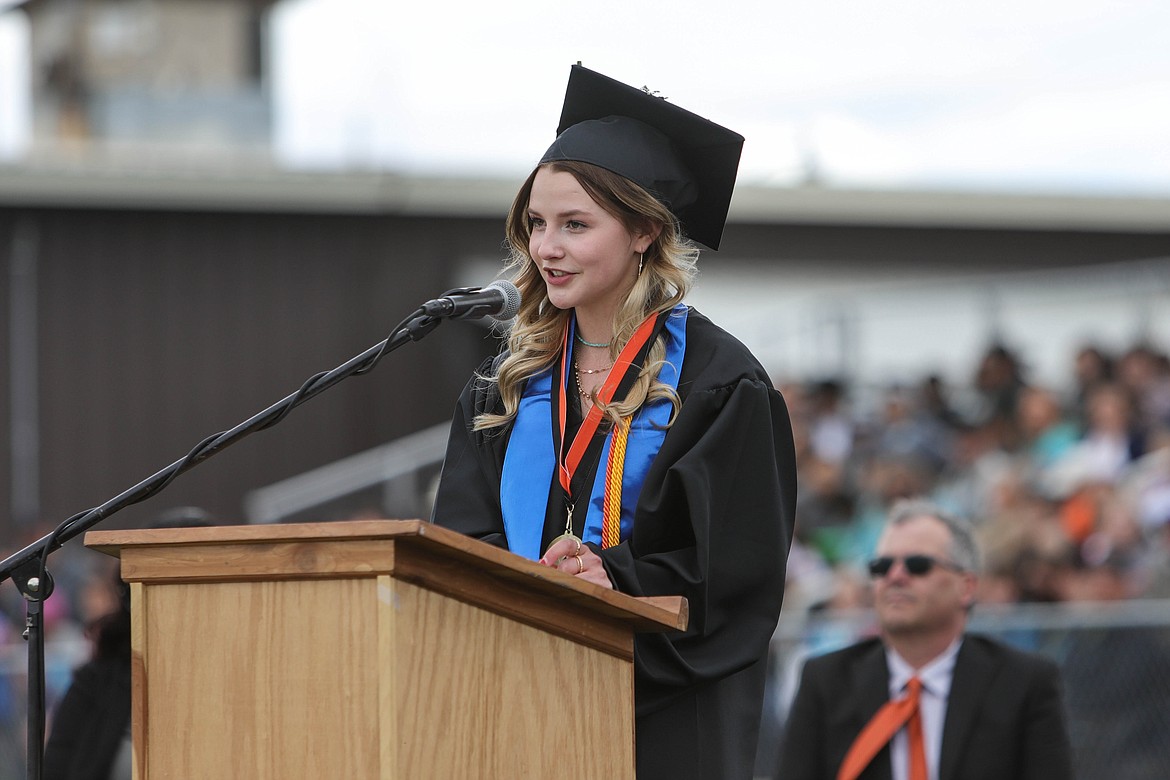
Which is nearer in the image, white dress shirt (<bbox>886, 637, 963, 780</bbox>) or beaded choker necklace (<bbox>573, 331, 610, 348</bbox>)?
beaded choker necklace (<bbox>573, 331, 610, 348</bbox>)

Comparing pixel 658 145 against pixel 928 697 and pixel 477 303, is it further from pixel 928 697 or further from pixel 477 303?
pixel 928 697

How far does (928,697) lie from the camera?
538 cm

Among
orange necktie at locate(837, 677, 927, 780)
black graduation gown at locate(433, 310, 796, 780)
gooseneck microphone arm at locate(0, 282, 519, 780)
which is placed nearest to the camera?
gooseneck microphone arm at locate(0, 282, 519, 780)

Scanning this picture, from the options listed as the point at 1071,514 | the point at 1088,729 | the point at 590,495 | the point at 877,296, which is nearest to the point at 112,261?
the point at 877,296

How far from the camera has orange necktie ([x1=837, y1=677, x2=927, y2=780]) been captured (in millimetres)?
5246

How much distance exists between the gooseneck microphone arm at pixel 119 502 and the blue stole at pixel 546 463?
400 millimetres

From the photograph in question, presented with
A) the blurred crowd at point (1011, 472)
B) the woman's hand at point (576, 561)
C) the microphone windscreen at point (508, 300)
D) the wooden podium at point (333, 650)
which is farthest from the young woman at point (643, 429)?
the blurred crowd at point (1011, 472)

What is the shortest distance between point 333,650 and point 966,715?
3.17 metres

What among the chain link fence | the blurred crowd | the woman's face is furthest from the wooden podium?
the blurred crowd

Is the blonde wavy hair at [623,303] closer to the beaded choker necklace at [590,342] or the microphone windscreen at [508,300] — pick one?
the beaded choker necklace at [590,342]

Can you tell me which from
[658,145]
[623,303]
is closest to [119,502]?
[623,303]

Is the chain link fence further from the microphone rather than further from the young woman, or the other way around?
the microphone

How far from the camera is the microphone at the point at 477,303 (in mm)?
2938

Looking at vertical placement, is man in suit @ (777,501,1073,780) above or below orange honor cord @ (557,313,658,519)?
below
